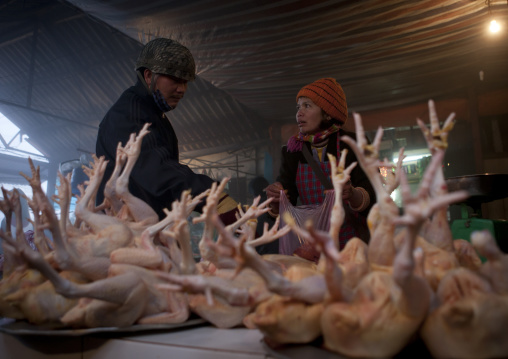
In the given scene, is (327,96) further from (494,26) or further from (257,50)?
(494,26)

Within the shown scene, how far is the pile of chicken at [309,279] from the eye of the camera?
766 millimetres

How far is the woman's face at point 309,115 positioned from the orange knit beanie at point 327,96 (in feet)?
0.14

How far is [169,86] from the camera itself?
7.06 feet

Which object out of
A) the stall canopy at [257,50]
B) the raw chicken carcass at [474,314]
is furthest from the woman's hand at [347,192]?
the stall canopy at [257,50]

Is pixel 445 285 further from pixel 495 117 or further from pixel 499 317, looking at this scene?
pixel 495 117

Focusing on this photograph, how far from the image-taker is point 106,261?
51.8 inches

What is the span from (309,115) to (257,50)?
1242 mm

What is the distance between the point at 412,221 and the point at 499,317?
28cm

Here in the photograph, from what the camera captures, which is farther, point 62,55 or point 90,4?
point 62,55

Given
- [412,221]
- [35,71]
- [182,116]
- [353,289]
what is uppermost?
[35,71]

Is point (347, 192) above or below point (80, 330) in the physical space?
above

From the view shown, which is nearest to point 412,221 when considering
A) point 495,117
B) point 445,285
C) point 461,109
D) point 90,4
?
point 445,285

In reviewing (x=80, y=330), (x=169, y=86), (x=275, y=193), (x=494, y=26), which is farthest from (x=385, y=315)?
(x=494, y=26)

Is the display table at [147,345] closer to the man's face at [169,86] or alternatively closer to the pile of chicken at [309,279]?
the pile of chicken at [309,279]
